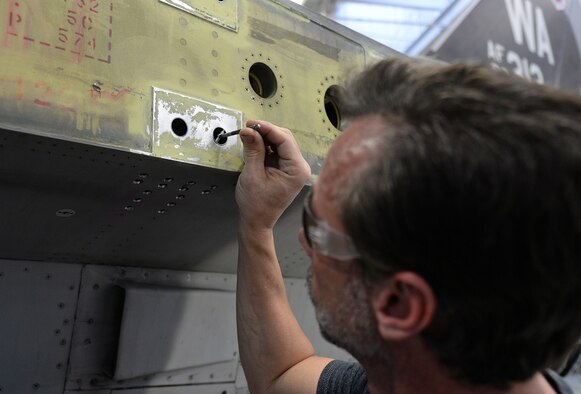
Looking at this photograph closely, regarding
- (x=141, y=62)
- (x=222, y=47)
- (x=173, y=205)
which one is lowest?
(x=173, y=205)

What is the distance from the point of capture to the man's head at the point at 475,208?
65cm

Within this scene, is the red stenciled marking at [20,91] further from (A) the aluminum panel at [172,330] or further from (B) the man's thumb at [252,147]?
(A) the aluminum panel at [172,330]

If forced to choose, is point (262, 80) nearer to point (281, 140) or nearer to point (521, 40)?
point (281, 140)

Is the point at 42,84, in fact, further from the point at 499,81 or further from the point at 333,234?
the point at 499,81

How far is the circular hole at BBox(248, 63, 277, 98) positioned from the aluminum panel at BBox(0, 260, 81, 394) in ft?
2.61

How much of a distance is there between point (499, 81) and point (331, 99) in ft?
3.81

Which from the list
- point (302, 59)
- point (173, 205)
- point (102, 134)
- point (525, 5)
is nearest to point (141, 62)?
point (102, 134)

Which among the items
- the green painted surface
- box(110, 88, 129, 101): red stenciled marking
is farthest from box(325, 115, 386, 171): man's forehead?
box(110, 88, 129, 101): red stenciled marking

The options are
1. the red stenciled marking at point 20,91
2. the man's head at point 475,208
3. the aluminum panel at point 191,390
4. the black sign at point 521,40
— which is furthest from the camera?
the black sign at point 521,40

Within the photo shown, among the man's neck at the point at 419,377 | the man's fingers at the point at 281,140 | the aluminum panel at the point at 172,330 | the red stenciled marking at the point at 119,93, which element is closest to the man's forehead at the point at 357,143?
the man's neck at the point at 419,377

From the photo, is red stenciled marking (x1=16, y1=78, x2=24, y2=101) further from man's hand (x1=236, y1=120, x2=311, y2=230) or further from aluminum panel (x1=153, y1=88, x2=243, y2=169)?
man's hand (x1=236, y1=120, x2=311, y2=230)

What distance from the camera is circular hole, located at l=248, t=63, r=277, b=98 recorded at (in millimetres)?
1600

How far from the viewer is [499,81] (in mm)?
730

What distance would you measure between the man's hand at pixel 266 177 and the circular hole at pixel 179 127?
0.15m
